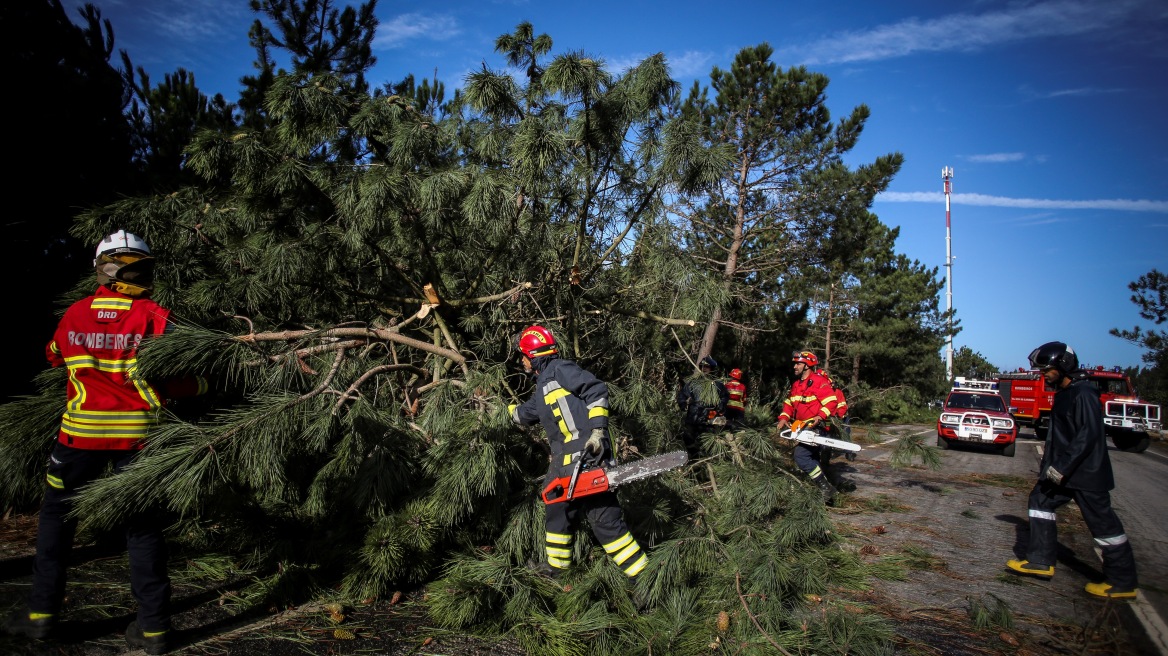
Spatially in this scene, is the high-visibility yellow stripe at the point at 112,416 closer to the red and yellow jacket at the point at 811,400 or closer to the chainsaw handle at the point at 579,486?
the chainsaw handle at the point at 579,486

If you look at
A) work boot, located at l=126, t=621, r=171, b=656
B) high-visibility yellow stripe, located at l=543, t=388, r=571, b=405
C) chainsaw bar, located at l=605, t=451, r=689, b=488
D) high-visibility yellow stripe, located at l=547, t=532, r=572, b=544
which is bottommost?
work boot, located at l=126, t=621, r=171, b=656

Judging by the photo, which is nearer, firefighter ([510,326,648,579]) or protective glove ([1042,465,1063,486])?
firefighter ([510,326,648,579])

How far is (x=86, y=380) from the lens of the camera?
273 cm

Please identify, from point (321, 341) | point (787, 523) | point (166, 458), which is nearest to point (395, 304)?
point (321, 341)

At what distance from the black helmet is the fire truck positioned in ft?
28.5

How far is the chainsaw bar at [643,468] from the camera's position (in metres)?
3.35

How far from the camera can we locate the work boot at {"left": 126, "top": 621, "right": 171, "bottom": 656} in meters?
2.71

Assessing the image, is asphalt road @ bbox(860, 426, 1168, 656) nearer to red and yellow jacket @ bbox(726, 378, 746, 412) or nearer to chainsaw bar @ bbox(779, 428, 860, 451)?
chainsaw bar @ bbox(779, 428, 860, 451)

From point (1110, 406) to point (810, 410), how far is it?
1292 cm

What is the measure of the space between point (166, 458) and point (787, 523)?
11.6 feet

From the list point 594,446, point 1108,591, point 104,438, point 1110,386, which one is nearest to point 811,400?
point 1108,591

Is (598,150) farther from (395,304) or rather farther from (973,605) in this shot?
(973,605)

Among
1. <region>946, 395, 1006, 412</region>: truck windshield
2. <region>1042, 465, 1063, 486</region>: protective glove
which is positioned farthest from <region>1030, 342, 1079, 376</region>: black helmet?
<region>946, 395, 1006, 412</region>: truck windshield

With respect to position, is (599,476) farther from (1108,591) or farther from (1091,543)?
(1091,543)
